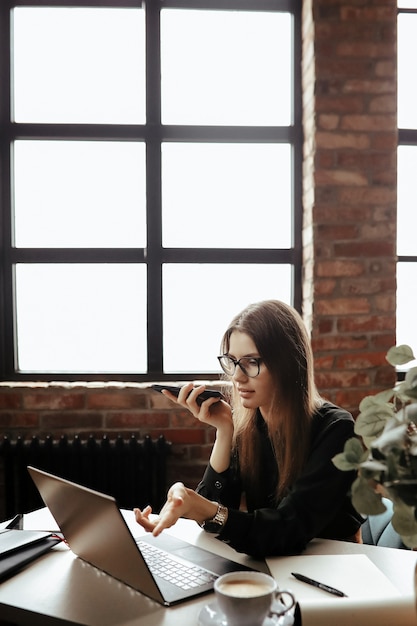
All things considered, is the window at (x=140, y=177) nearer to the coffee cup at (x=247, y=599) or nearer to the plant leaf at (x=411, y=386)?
the coffee cup at (x=247, y=599)

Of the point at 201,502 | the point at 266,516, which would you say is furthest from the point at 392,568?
the point at 201,502

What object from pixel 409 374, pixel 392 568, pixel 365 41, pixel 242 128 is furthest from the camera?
pixel 242 128

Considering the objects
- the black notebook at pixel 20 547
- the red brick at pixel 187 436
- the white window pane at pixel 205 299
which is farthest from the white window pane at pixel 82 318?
the black notebook at pixel 20 547

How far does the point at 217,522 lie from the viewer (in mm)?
1264

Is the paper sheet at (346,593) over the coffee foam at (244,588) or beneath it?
beneath

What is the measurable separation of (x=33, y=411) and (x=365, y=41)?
2143mm

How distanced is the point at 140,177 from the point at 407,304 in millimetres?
1447

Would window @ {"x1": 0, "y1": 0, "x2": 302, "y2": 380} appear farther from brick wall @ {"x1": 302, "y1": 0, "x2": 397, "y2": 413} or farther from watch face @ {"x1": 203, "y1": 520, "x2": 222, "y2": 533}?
watch face @ {"x1": 203, "y1": 520, "x2": 222, "y2": 533}

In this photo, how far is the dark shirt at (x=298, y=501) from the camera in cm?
123

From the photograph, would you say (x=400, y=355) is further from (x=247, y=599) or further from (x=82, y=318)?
(x=82, y=318)

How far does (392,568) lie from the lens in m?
1.14

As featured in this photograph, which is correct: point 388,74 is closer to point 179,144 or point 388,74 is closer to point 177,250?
point 179,144

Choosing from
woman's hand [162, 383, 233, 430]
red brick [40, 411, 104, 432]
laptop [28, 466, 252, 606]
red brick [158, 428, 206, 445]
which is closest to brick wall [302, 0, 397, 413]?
red brick [158, 428, 206, 445]

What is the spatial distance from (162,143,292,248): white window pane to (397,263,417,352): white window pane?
60 centimetres
